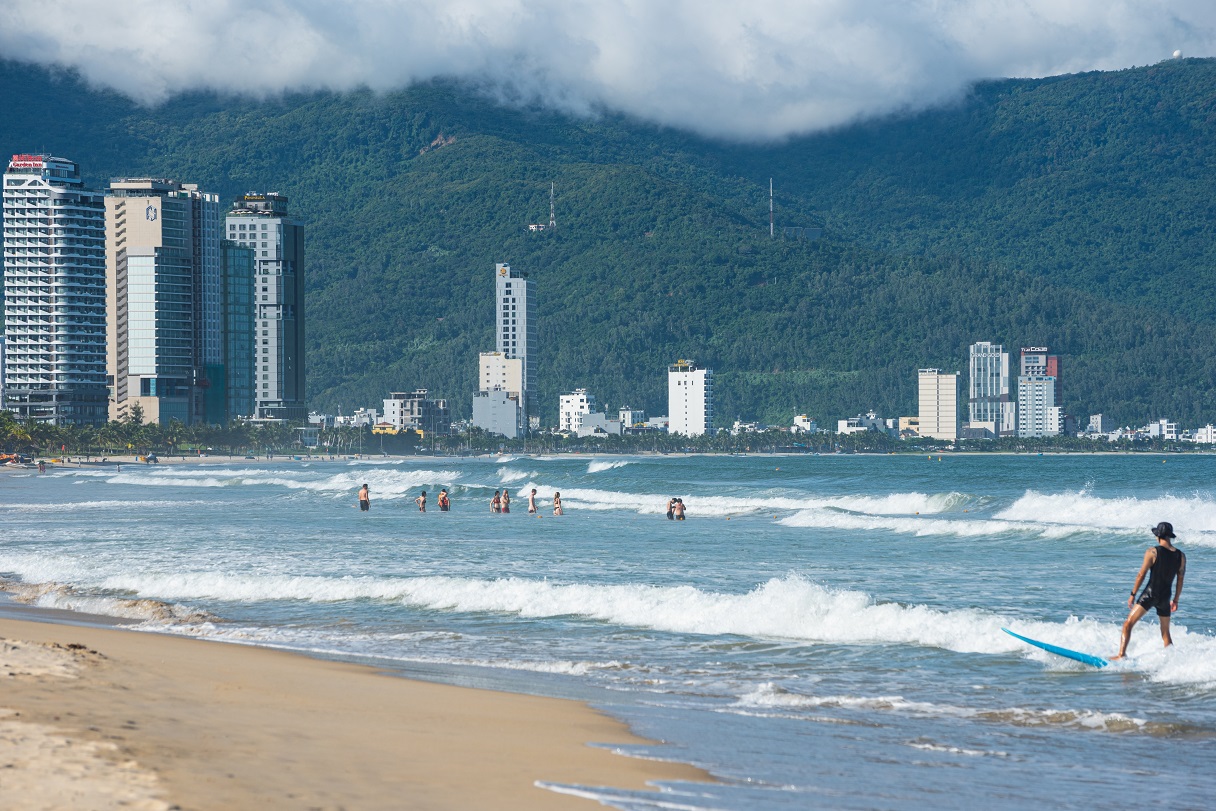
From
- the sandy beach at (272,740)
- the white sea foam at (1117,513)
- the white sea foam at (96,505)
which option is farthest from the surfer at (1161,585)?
the white sea foam at (96,505)

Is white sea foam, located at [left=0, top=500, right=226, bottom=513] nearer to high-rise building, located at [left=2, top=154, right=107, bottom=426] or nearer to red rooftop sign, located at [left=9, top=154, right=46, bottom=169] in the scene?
high-rise building, located at [left=2, top=154, right=107, bottom=426]

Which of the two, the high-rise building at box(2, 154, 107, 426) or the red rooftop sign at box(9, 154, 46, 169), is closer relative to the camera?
the high-rise building at box(2, 154, 107, 426)

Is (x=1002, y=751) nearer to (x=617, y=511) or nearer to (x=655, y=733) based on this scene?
(x=655, y=733)

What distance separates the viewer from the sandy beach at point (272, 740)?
347 inches

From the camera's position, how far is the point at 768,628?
1994cm

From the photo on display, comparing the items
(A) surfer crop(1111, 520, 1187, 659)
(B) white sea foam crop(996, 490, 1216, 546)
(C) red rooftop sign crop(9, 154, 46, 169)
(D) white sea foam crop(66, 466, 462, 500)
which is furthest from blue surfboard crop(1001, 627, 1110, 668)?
(C) red rooftop sign crop(9, 154, 46, 169)

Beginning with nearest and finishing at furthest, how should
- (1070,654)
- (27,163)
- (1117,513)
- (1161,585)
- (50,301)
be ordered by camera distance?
(1161,585), (1070,654), (1117,513), (50,301), (27,163)

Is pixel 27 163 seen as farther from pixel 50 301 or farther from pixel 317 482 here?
pixel 317 482

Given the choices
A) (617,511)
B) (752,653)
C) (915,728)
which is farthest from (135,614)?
(617,511)

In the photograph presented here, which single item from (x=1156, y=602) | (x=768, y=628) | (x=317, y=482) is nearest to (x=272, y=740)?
(x=768, y=628)

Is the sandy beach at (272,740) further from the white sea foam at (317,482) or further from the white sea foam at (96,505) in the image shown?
the white sea foam at (317,482)

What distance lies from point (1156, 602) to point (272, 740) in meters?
10.6

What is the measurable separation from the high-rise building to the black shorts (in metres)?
193

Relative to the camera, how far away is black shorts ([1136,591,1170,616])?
1599 centimetres
